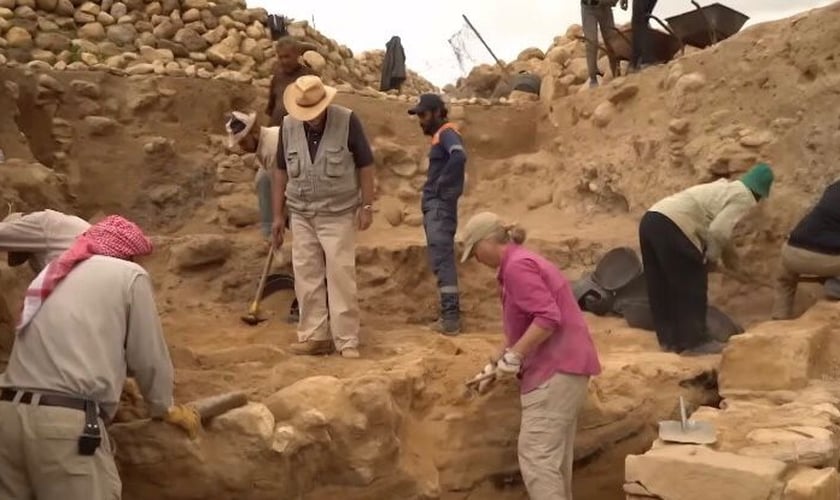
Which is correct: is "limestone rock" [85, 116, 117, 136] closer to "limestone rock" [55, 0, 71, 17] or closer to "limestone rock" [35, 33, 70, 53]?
"limestone rock" [35, 33, 70, 53]

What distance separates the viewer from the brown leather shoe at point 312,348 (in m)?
5.00

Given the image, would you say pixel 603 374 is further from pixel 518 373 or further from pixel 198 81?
pixel 198 81

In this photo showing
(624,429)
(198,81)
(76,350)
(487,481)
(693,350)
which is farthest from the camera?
(198,81)

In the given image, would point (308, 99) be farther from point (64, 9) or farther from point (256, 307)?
point (64, 9)

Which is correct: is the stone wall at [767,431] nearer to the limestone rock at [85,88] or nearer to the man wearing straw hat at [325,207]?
the man wearing straw hat at [325,207]

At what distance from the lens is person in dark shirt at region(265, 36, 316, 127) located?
6.45m

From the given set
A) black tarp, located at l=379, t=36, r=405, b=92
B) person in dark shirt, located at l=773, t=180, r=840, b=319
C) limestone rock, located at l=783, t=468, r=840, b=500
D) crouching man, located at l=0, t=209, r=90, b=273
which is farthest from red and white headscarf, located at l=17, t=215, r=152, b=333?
black tarp, located at l=379, t=36, r=405, b=92

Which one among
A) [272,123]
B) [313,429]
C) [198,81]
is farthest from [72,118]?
[313,429]

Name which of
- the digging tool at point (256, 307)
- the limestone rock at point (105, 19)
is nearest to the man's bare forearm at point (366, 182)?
the digging tool at point (256, 307)

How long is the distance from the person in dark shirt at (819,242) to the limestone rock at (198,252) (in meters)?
3.87

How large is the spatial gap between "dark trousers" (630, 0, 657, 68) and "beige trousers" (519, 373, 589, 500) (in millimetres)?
5086

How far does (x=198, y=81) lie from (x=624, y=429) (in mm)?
5098

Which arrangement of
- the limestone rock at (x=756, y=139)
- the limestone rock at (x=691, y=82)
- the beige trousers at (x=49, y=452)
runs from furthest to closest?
the limestone rock at (x=691, y=82) < the limestone rock at (x=756, y=139) < the beige trousers at (x=49, y=452)

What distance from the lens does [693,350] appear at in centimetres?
550
